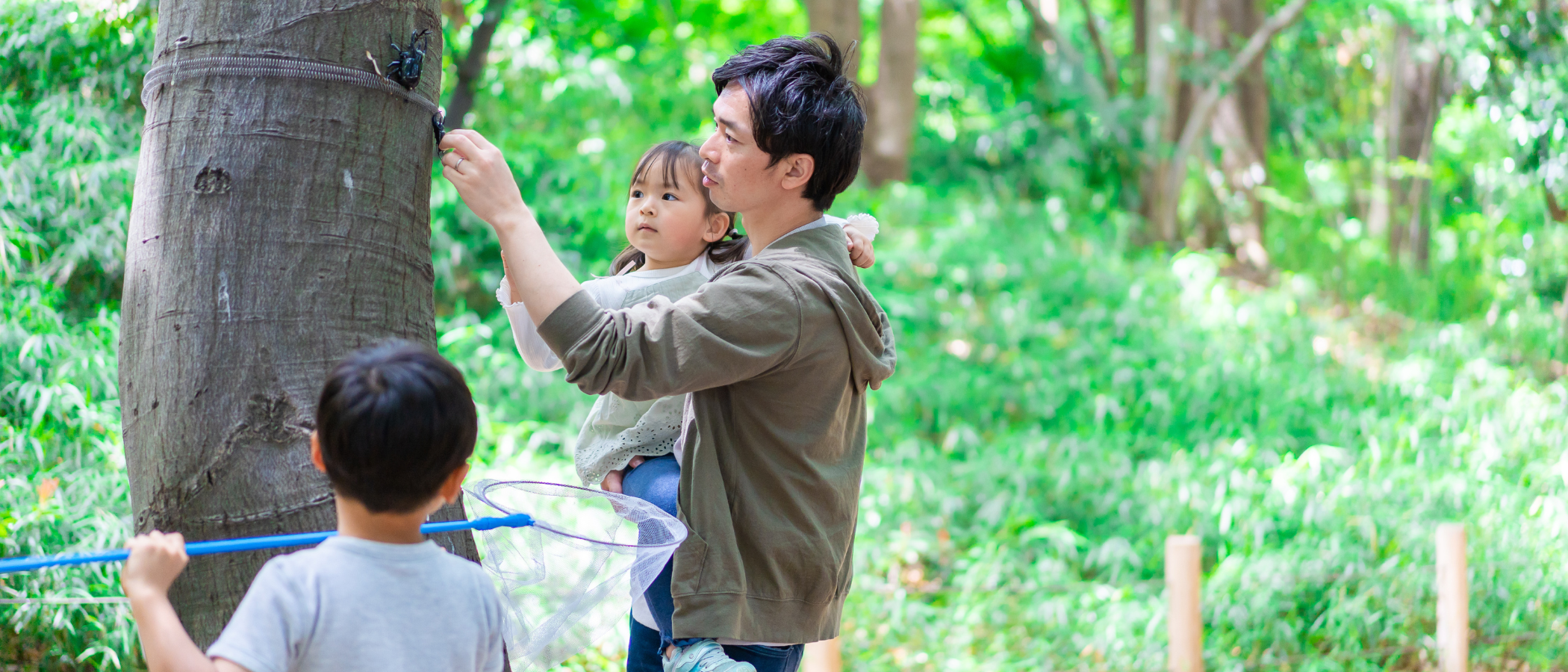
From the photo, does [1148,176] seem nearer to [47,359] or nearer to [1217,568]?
[1217,568]

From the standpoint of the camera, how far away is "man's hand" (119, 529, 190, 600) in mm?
1188

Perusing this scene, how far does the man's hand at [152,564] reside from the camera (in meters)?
1.19

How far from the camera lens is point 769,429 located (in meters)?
1.71

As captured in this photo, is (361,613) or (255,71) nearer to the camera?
(361,613)

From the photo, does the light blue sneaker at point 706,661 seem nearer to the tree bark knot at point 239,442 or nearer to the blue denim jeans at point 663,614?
the blue denim jeans at point 663,614

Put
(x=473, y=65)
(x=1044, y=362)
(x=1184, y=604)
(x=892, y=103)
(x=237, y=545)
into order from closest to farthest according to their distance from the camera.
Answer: (x=237, y=545), (x=1184, y=604), (x=473, y=65), (x=1044, y=362), (x=892, y=103)

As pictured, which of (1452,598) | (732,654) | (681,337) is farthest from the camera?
(1452,598)

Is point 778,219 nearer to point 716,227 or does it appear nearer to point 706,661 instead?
point 716,227

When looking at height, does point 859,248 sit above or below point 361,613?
above

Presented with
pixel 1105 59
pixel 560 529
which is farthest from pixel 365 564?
pixel 1105 59

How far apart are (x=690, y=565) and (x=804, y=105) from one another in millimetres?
705

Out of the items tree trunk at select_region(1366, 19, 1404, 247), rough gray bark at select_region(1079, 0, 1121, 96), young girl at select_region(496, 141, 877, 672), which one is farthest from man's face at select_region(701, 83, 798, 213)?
tree trunk at select_region(1366, 19, 1404, 247)

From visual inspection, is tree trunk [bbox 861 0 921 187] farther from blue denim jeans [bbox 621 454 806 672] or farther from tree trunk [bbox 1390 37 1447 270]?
blue denim jeans [bbox 621 454 806 672]

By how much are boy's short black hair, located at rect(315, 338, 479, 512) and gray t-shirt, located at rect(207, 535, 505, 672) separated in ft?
0.22
